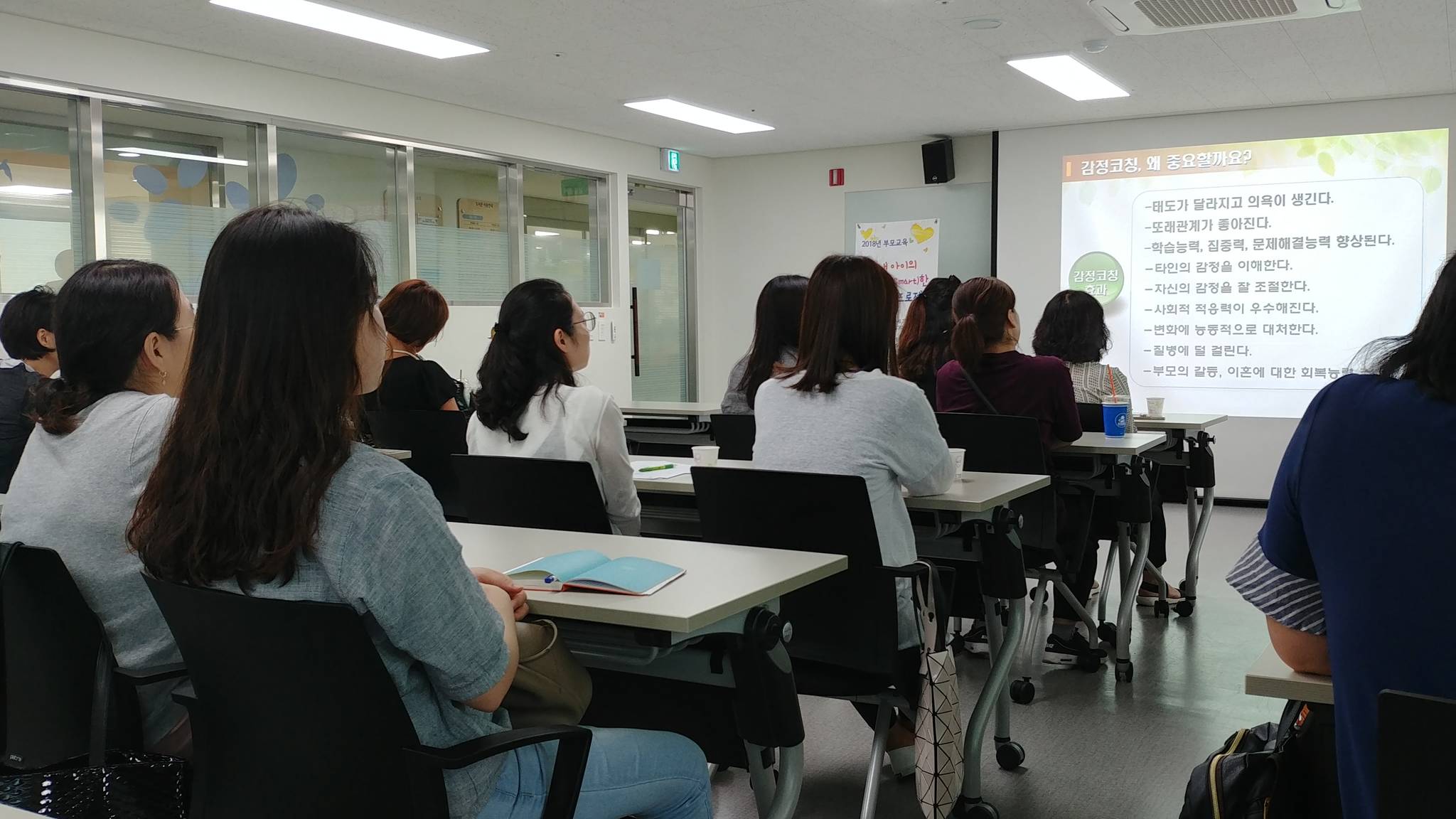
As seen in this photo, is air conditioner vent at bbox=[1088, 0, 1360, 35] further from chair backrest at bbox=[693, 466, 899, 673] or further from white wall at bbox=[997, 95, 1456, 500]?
chair backrest at bbox=[693, 466, 899, 673]

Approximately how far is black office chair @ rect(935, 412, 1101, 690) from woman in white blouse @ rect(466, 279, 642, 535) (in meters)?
1.03

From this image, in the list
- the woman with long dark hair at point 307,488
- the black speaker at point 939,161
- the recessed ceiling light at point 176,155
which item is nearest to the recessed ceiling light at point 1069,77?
the black speaker at point 939,161

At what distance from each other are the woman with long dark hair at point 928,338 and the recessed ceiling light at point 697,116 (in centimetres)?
352

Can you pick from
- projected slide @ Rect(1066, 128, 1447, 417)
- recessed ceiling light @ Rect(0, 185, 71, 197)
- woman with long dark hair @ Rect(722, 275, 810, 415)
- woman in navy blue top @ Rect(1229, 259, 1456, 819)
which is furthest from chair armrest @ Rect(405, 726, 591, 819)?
projected slide @ Rect(1066, 128, 1447, 417)

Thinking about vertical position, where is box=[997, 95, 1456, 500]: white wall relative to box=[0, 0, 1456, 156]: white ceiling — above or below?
below

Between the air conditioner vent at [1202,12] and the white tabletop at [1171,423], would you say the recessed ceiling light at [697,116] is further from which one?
the white tabletop at [1171,423]

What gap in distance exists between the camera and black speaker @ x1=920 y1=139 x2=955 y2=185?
873 cm

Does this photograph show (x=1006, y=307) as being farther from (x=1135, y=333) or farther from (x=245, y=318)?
(x=1135, y=333)

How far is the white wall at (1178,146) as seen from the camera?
718cm

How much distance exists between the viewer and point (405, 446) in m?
4.11

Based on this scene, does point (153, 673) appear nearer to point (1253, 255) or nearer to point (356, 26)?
point (356, 26)

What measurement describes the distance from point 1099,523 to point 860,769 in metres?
1.78

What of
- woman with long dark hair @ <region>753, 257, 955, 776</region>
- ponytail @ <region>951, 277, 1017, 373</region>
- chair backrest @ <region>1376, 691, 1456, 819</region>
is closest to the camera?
chair backrest @ <region>1376, 691, 1456, 819</region>

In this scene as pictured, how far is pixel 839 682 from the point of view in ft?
7.43
